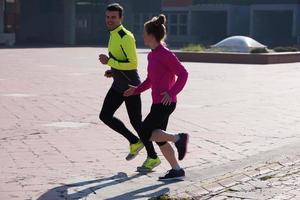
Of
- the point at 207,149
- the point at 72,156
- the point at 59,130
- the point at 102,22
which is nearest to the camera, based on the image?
the point at 72,156

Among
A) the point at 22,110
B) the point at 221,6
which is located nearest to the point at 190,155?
the point at 22,110

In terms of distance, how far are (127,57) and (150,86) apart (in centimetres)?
48

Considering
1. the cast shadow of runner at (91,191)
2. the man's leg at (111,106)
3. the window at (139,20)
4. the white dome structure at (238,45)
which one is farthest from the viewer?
the window at (139,20)

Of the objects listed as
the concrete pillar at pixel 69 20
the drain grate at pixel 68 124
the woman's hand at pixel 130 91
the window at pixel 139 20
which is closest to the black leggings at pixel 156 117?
the woman's hand at pixel 130 91

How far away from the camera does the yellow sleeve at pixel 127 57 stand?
701 cm

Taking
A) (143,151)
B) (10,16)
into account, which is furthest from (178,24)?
(143,151)

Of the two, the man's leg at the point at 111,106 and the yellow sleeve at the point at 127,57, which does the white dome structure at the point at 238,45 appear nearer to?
the man's leg at the point at 111,106

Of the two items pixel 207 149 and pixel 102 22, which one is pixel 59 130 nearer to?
pixel 207 149

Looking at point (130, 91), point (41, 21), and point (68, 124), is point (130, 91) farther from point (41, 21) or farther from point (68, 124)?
point (41, 21)

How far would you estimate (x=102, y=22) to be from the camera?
6188 cm

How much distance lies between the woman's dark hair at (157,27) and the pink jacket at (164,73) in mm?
115

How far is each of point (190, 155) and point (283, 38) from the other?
164 ft

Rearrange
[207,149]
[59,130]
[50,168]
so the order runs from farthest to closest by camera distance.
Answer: [59,130] < [207,149] < [50,168]

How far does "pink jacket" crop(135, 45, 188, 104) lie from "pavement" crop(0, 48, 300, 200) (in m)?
0.97
